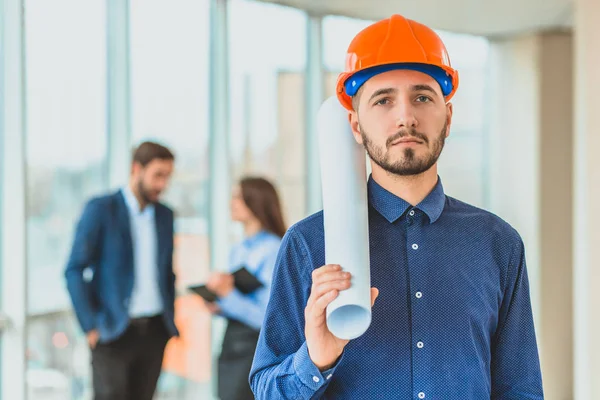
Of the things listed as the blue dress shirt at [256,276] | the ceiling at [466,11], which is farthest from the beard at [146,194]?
the ceiling at [466,11]

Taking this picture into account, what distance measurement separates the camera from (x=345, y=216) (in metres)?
1.26

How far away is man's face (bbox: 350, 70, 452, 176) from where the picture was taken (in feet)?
4.24

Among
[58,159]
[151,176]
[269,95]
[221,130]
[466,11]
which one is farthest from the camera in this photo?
[466,11]

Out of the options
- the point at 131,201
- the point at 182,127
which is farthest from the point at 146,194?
the point at 182,127

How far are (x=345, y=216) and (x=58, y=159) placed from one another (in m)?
3.46

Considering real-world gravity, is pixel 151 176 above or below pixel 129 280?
above

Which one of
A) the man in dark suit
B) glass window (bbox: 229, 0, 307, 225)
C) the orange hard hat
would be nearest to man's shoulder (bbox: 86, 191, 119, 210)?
the man in dark suit

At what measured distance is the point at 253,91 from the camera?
553 cm

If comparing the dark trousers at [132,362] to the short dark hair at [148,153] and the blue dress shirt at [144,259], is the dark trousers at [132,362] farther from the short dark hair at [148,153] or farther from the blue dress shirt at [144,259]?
the short dark hair at [148,153]

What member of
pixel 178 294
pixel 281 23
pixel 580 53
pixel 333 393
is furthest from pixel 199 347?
pixel 333 393

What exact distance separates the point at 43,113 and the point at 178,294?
5.35ft

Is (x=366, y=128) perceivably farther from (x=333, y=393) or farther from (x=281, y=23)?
(x=281, y=23)

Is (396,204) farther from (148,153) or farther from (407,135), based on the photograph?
(148,153)

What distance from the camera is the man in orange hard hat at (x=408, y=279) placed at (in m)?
1.30
